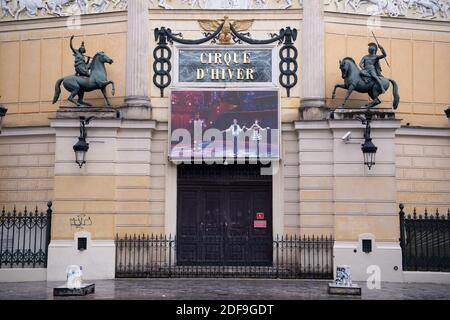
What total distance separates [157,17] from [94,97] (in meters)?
3.48

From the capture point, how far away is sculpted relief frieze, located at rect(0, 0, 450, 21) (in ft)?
75.8

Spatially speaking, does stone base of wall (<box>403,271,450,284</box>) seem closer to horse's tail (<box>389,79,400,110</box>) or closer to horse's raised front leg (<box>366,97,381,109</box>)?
horse's raised front leg (<box>366,97,381,109</box>)

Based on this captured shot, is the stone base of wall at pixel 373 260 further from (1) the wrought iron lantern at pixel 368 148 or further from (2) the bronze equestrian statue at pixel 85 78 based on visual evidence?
(2) the bronze equestrian statue at pixel 85 78

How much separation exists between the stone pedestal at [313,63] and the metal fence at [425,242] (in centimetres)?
427

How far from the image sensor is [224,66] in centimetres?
2300

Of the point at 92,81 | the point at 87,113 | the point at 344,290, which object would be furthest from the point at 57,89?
the point at 344,290

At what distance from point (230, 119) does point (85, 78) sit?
16.4ft

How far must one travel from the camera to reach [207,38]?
75.4 feet

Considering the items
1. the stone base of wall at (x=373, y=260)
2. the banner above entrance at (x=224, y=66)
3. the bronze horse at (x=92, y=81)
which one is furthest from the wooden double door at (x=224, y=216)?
the bronze horse at (x=92, y=81)

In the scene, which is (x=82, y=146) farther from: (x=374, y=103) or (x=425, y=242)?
(x=425, y=242)

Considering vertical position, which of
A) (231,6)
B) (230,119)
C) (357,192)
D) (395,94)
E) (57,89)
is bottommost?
(357,192)

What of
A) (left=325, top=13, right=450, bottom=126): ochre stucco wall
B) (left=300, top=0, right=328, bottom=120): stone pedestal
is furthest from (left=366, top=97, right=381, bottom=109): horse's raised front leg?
(left=325, top=13, right=450, bottom=126): ochre stucco wall

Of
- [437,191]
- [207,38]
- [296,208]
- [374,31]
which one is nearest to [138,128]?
[207,38]

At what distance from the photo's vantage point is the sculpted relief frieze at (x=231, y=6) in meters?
23.1
